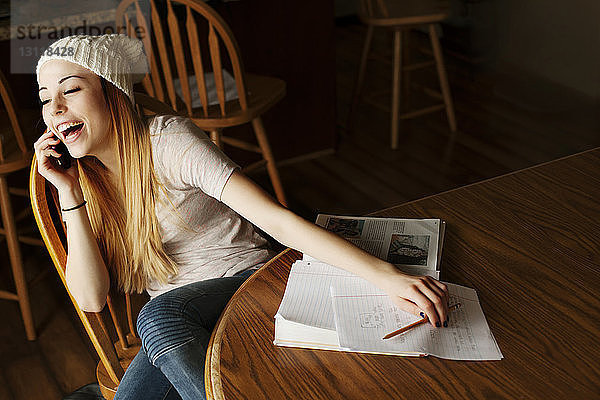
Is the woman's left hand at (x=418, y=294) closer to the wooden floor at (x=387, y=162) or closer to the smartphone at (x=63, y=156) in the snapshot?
the smartphone at (x=63, y=156)

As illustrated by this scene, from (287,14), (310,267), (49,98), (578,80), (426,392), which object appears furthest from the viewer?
(578,80)

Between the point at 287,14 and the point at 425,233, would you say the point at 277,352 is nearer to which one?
the point at 425,233

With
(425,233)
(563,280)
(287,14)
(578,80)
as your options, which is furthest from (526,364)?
(578,80)

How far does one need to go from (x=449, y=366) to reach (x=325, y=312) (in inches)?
7.9

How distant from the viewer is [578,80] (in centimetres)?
362

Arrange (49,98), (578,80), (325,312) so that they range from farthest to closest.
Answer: (578,80) < (49,98) < (325,312)

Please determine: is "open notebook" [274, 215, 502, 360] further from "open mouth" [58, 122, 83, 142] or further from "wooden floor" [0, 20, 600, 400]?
"wooden floor" [0, 20, 600, 400]

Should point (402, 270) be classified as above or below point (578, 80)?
above

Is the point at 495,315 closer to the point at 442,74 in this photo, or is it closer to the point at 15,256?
the point at 15,256

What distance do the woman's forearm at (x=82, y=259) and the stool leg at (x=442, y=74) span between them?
209cm

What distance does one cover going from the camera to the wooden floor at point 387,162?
200 centimetres

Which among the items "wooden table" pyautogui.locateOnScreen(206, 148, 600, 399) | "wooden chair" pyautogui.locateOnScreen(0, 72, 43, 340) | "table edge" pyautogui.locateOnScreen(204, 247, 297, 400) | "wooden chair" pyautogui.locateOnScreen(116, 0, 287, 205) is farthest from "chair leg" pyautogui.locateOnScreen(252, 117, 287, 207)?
"table edge" pyautogui.locateOnScreen(204, 247, 297, 400)

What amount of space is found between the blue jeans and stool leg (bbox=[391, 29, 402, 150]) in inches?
73.4

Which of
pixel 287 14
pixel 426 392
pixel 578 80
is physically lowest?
pixel 578 80
